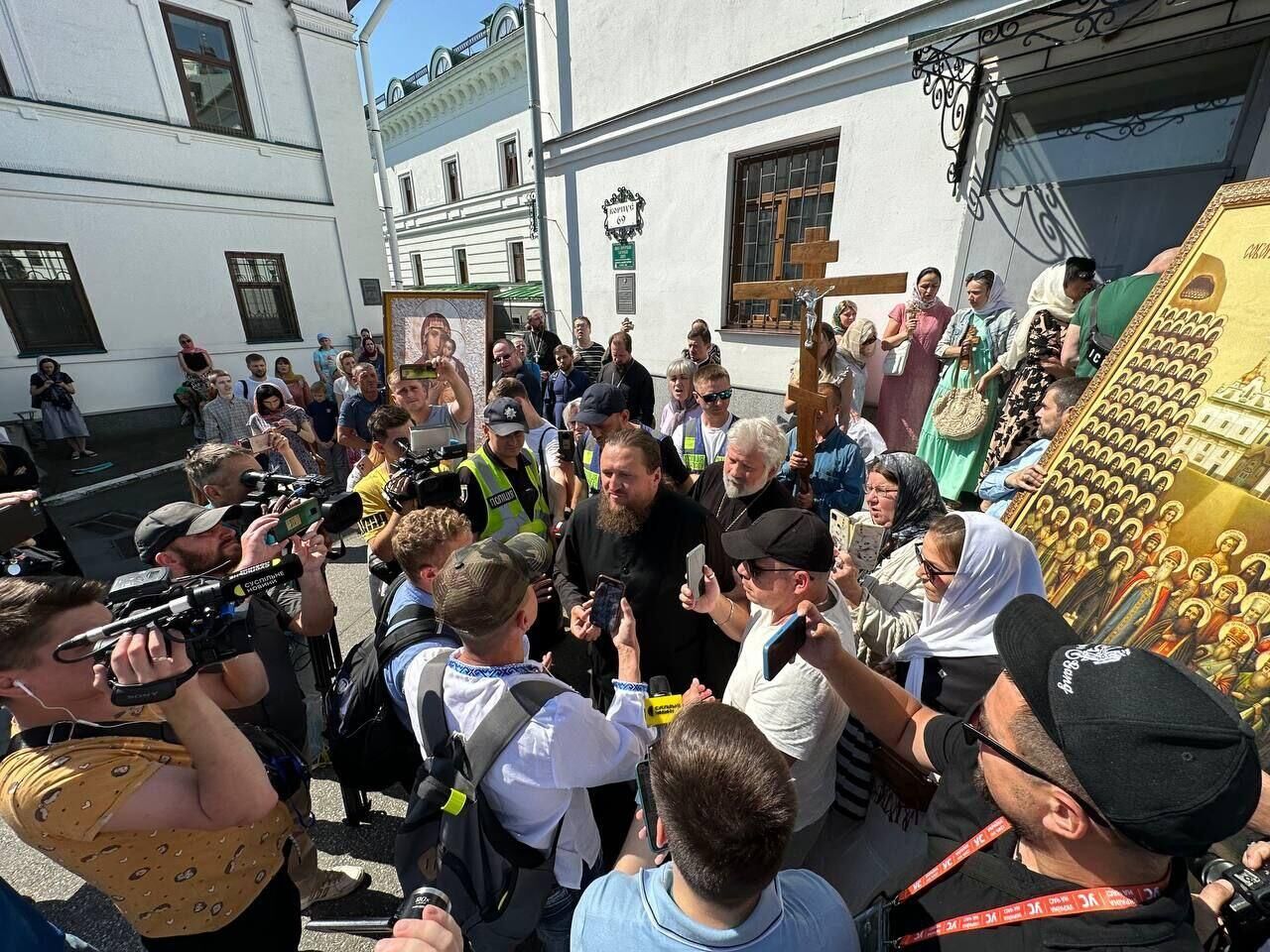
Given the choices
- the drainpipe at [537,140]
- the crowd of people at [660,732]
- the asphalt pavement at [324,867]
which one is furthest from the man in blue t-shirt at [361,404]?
the drainpipe at [537,140]

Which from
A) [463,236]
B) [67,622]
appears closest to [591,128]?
[67,622]

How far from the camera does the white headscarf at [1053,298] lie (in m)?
4.24

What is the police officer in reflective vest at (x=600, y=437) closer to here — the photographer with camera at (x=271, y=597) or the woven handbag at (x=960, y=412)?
the photographer with camera at (x=271, y=597)

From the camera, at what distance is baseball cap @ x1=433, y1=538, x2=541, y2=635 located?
1475mm

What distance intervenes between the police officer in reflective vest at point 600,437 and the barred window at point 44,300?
12302 millimetres

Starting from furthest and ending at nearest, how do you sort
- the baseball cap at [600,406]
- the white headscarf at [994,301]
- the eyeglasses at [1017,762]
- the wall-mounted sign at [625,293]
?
the wall-mounted sign at [625,293]
the white headscarf at [994,301]
the baseball cap at [600,406]
the eyeglasses at [1017,762]

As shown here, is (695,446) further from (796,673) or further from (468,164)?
(468,164)

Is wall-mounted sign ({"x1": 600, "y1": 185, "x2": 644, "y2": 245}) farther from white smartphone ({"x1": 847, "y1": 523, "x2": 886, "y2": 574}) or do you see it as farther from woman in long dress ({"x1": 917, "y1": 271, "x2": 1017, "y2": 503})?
white smartphone ({"x1": 847, "y1": 523, "x2": 886, "y2": 574})

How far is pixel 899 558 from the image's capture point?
254 cm

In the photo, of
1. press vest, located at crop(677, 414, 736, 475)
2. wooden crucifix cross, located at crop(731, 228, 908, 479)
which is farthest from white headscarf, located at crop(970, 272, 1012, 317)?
press vest, located at crop(677, 414, 736, 475)

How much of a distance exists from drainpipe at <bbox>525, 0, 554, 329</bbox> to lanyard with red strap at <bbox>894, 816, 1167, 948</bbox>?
1152 cm

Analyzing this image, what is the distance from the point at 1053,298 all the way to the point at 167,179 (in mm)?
15122

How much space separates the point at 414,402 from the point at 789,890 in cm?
395

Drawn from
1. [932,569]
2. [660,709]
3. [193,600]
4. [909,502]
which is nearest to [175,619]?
[193,600]
